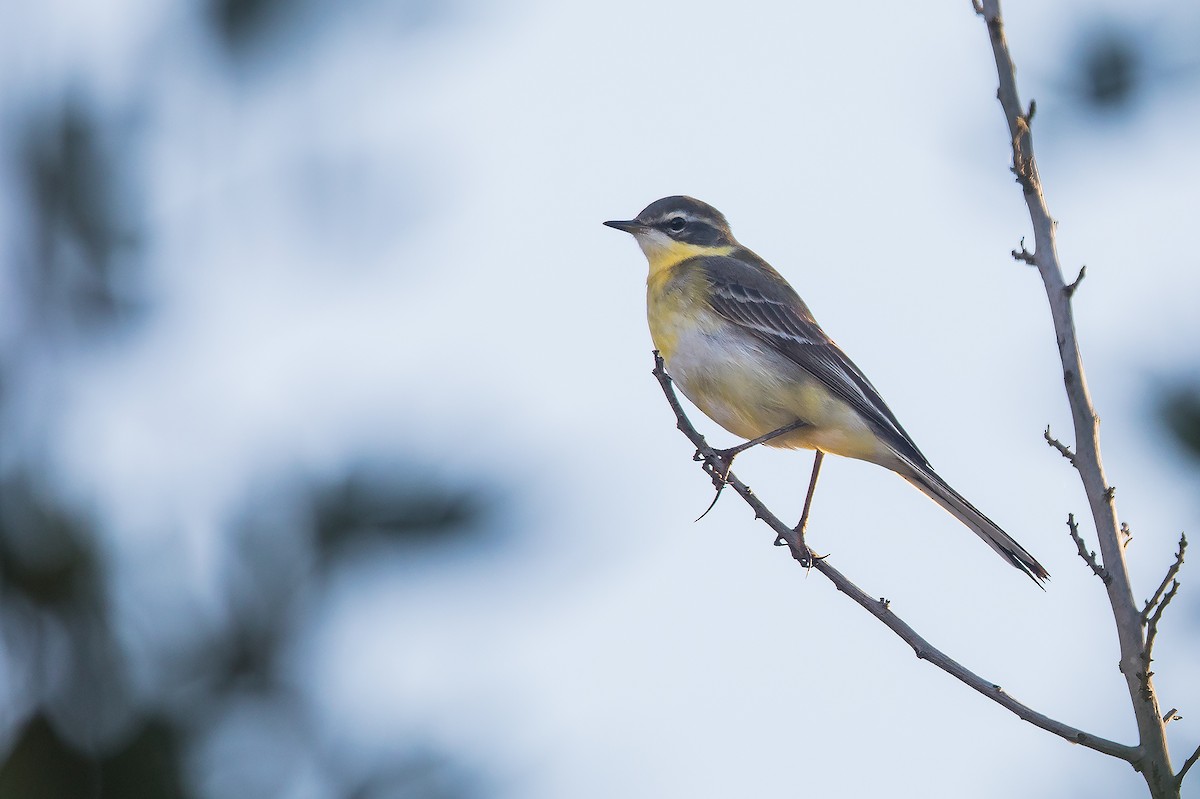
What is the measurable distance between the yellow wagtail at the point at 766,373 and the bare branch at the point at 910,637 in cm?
238

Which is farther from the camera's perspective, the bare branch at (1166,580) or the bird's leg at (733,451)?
the bird's leg at (733,451)

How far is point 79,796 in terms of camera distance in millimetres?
3055

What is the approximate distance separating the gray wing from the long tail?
14 centimetres

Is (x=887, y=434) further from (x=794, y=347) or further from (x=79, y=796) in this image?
(x=79, y=796)

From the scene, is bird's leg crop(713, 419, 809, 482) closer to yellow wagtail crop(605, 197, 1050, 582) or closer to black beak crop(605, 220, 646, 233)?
yellow wagtail crop(605, 197, 1050, 582)

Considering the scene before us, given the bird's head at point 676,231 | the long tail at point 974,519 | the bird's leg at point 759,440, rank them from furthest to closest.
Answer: the bird's head at point 676,231
the bird's leg at point 759,440
the long tail at point 974,519

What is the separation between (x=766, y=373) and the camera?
916 cm

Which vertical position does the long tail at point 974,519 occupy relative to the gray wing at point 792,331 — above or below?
below

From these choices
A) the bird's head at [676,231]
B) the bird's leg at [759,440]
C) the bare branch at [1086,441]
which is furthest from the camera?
the bird's head at [676,231]

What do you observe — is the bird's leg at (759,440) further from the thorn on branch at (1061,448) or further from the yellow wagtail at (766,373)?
the thorn on branch at (1061,448)

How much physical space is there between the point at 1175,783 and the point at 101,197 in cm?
359

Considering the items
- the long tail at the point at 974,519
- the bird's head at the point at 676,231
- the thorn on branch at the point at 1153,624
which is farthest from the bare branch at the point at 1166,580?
the bird's head at the point at 676,231

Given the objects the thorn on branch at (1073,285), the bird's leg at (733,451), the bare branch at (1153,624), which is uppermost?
the thorn on branch at (1073,285)

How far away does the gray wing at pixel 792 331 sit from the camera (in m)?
8.93
